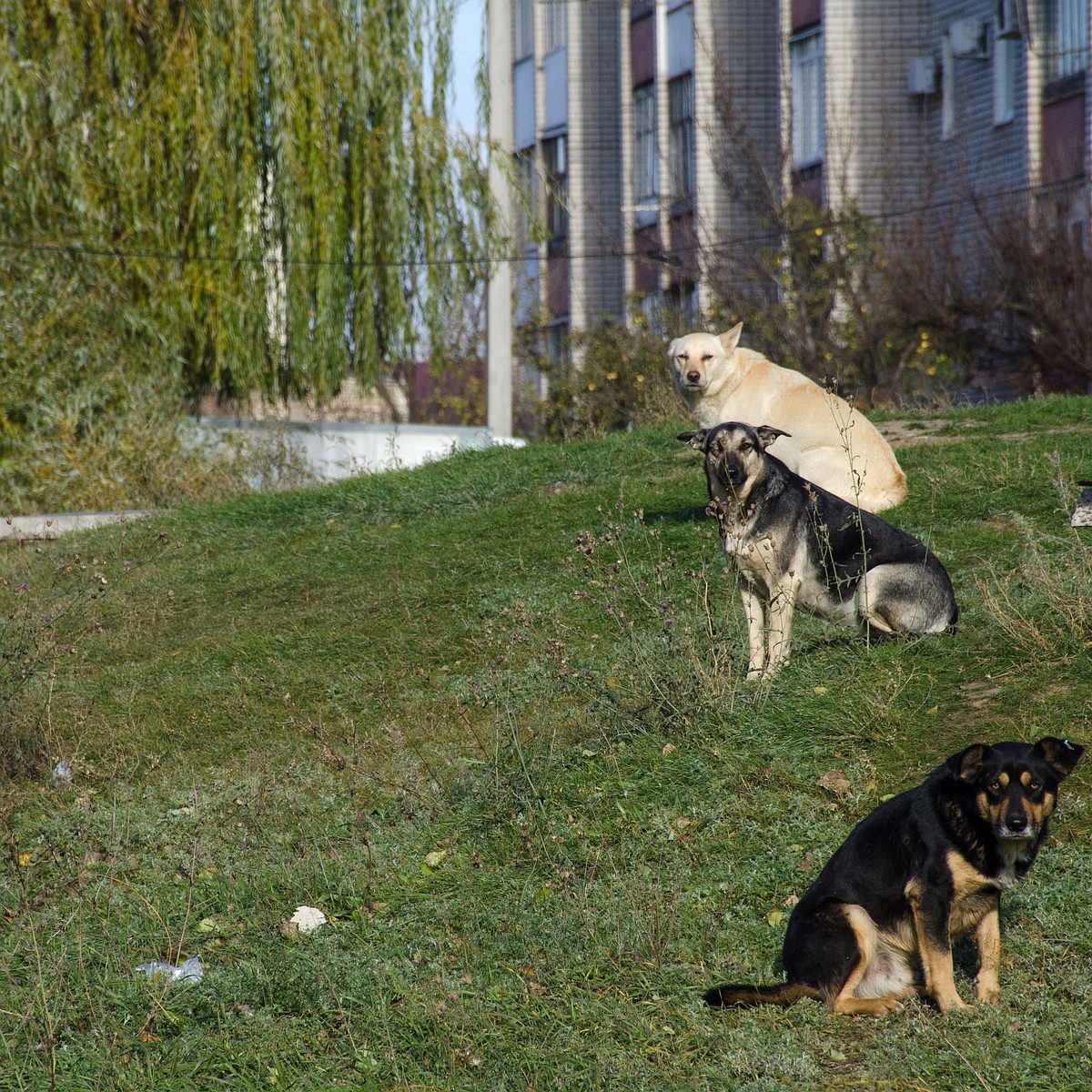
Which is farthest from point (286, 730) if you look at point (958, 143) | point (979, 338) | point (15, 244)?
point (958, 143)

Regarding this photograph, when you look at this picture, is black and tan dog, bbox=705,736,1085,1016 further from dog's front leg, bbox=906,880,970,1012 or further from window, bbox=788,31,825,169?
window, bbox=788,31,825,169

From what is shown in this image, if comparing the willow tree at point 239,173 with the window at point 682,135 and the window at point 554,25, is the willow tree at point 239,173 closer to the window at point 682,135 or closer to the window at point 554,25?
the window at point 682,135

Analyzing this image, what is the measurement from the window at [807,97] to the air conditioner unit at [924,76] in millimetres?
1944

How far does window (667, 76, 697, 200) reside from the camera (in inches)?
1163

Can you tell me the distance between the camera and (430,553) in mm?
11484

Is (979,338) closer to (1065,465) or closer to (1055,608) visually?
(1065,465)

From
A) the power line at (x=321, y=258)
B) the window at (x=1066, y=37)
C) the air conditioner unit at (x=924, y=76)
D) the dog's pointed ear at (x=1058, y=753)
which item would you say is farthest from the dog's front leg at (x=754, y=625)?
the air conditioner unit at (x=924, y=76)

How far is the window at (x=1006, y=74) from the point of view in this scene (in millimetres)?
22766

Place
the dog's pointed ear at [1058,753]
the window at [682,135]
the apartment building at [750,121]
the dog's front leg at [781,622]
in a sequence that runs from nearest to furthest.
→ the dog's pointed ear at [1058,753] → the dog's front leg at [781,622] → the apartment building at [750,121] → the window at [682,135]

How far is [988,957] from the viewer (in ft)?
14.0

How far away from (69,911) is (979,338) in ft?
59.0

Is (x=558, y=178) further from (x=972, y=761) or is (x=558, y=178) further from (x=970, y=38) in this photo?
(x=972, y=761)

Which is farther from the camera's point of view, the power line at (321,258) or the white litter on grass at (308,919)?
the power line at (321,258)

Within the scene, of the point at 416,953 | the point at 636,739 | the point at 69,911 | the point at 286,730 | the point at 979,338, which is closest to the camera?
the point at 416,953
